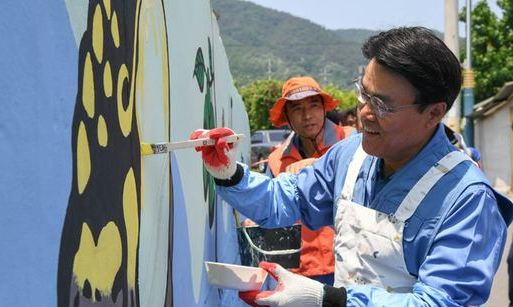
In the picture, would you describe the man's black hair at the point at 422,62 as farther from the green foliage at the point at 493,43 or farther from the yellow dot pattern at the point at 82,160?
the green foliage at the point at 493,43

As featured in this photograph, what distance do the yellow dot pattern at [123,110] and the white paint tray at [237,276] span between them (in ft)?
2.40

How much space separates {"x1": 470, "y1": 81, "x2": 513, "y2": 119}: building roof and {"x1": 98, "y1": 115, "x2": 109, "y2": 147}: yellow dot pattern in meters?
16.3

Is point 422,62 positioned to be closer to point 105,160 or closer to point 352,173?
point 352,173

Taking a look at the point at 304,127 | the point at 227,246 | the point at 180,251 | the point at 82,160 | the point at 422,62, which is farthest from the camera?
the point at 227,246

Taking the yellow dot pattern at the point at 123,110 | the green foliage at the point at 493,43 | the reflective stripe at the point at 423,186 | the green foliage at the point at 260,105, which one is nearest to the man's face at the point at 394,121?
the reflective stripe at the point at 423,186

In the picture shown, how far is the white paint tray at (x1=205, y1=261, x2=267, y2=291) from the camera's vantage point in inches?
82.7

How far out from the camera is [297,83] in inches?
161

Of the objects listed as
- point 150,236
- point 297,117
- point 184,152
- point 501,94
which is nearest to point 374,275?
point 150,236

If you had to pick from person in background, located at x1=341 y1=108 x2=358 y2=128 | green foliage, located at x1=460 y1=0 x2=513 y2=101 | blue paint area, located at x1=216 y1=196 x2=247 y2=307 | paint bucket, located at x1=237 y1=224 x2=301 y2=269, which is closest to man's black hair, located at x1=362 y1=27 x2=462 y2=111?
paint bucket, located at x1=237 y1=224 x2=301 y2=269

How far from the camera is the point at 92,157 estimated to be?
1.31 meters

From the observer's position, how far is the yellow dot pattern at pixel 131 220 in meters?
1.57

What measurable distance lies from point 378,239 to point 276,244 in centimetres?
138

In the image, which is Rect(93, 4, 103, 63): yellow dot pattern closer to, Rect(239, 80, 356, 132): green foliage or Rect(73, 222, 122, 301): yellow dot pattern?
Rect(73, 222, 122, 301): yellow dot pattern

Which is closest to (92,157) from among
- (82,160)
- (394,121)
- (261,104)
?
(82,160)
